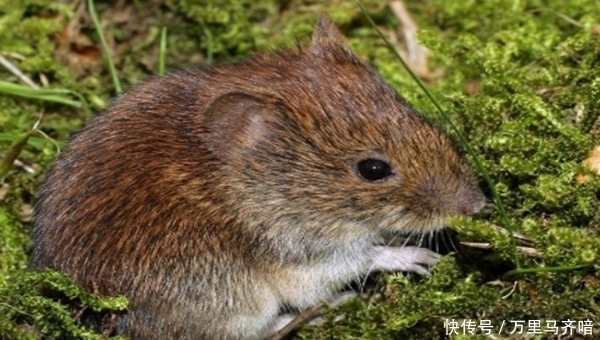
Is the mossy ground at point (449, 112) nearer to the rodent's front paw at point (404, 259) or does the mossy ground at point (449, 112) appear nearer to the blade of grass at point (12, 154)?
the rodent's front paw at point (404, 259)

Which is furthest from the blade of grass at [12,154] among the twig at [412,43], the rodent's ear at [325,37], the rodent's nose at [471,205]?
the twig at [412,43]

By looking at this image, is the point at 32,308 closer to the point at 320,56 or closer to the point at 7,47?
the point at 320,56

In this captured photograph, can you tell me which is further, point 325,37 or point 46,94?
point 46,94

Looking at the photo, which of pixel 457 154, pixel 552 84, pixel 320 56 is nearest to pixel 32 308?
pixel 320 56

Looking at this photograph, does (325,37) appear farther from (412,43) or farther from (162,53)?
(412,43)

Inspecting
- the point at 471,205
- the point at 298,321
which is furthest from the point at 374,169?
the point at 298,321

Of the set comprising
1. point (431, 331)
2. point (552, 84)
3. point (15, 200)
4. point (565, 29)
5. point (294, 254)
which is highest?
point (565, 29)
